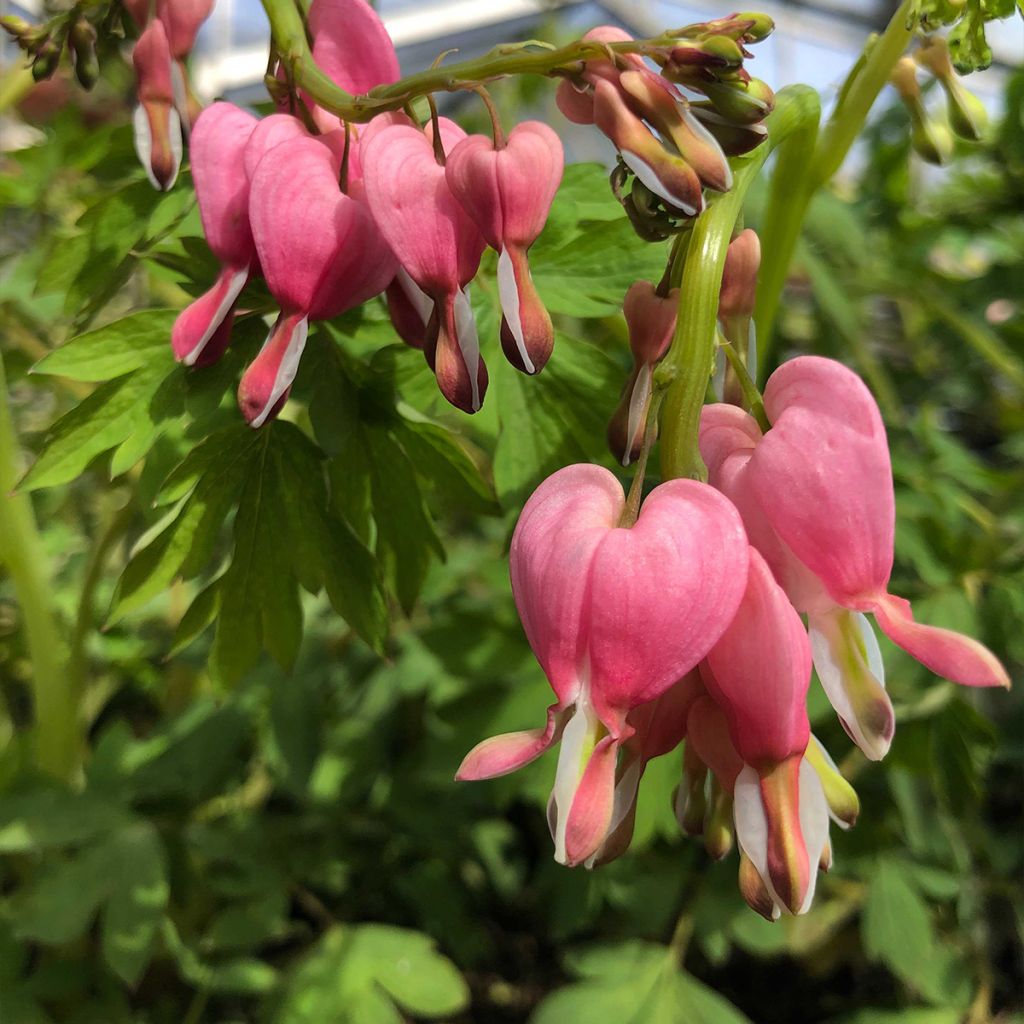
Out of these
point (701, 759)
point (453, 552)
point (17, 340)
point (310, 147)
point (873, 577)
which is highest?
point (310, 147)

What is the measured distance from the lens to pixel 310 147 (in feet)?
2.04

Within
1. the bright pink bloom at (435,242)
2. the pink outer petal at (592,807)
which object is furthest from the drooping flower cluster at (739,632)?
the bright pink bloom at (435,242)

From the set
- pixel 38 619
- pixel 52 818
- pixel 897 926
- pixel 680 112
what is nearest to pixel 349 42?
pixel 680 112

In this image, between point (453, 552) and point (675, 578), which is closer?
point (675, 578)

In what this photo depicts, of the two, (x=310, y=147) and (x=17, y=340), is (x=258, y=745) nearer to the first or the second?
(x=17, y=340)

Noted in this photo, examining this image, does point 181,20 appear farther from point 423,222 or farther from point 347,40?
point 423,222

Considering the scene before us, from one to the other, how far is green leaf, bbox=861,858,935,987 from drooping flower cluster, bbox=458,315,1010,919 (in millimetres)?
908

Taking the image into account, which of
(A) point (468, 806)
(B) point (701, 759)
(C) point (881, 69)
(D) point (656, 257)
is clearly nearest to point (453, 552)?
(A) point (468, 806)

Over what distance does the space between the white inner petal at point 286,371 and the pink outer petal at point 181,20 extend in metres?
0.29

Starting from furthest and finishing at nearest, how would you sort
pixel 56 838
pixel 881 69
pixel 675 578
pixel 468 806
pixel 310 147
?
pixel 468 806 → pixel 56 838 → pixel 881 69 → pixel 310 147 → pixel 675 578

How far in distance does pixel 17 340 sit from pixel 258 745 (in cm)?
71

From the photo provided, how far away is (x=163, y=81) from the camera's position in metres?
0.69

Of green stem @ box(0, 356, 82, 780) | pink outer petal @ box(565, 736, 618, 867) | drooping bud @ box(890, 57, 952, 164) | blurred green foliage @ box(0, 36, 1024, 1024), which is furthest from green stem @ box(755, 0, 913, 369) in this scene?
green stem @ box(0, 356, 82, 780)

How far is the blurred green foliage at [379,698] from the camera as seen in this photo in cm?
77
